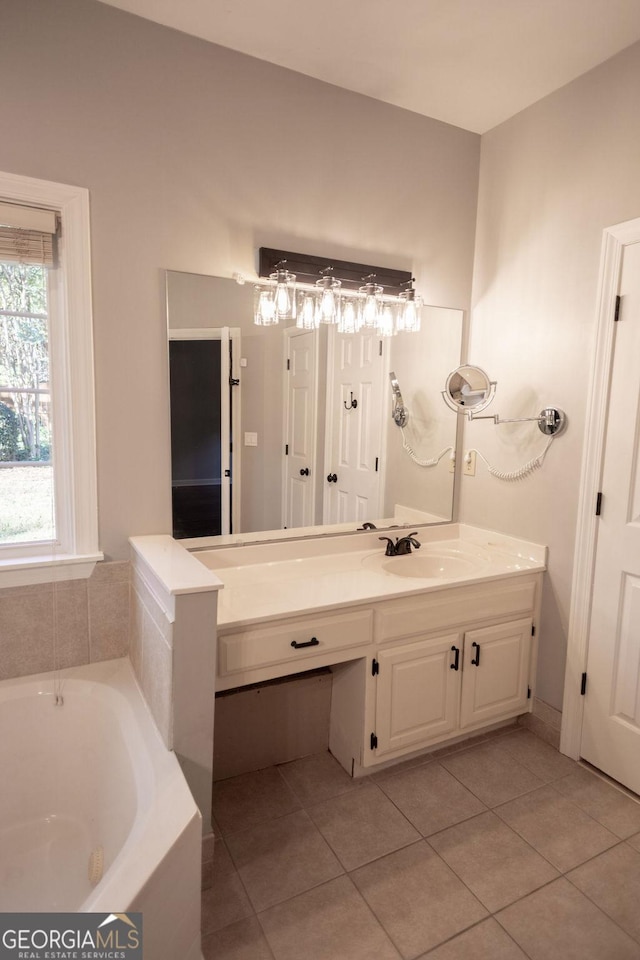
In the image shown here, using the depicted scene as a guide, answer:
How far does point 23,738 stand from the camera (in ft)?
5.69

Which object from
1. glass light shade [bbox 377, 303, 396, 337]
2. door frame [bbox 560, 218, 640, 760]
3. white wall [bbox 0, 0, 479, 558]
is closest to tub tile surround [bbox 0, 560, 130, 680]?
white wall [bbox 0, 0, 479, 558]

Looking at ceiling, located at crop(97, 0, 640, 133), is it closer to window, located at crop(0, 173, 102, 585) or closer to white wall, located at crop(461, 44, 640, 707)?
white wall, located at crop(461, 44, 640, 707)

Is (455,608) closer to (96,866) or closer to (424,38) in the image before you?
(96,866)

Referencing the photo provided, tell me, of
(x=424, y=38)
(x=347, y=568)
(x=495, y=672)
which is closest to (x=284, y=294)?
(x=424, y=38)

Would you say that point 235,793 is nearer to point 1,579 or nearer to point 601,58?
point 1,579

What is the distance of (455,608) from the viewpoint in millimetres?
2156

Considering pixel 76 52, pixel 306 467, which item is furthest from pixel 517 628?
pixel 76 52

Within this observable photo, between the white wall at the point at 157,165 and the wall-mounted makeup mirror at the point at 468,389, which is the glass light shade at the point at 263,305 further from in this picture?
the wall-mounted makeup mirror at the point at 468,389

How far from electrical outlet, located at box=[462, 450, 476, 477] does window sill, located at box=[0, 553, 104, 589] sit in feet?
5.68

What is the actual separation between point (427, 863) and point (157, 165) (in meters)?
2.49

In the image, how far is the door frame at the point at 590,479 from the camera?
204 centimetres

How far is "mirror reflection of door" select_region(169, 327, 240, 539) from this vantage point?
2.02 meters

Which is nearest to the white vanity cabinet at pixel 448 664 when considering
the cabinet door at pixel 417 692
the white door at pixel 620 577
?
the cabinet door at pixel 417 692

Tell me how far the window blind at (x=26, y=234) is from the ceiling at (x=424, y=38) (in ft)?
2.40
